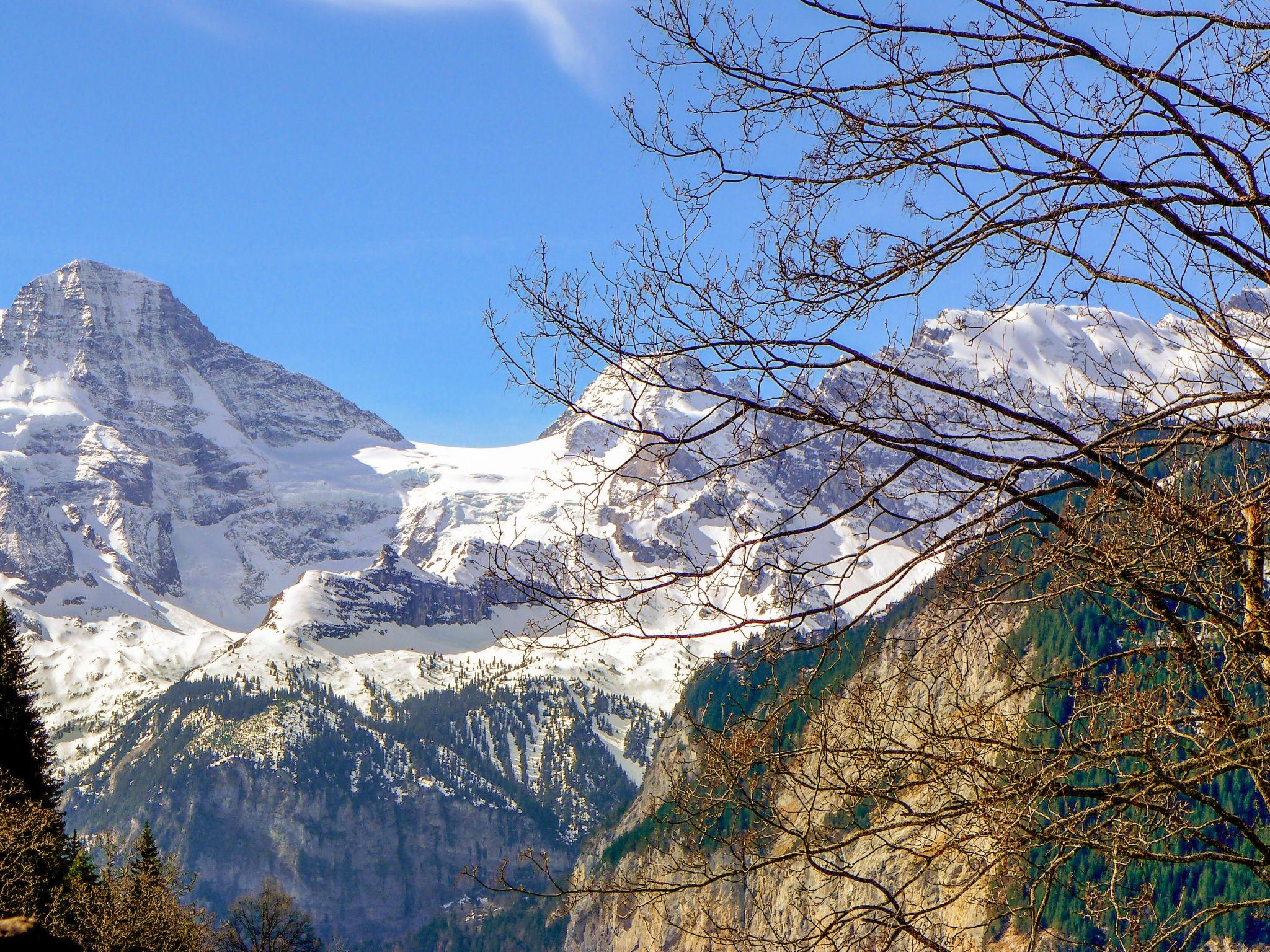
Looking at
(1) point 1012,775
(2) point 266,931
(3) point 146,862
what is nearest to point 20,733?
(3) point 146,862

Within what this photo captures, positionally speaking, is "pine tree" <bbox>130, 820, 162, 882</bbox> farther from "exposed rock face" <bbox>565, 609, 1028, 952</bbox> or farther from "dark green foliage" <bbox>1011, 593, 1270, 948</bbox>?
"exposed rock face" <bbox>565, 609, 1028, 952</bbox>

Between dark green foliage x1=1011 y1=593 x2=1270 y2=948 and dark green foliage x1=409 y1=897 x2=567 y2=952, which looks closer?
dark green foliage x1=1011 y1=593 x2=1270 y2=948

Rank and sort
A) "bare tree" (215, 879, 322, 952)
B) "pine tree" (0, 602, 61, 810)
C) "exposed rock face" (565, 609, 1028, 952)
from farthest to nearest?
"bare tree" (215, 879, 322, 952), "pine tree" (0, 602, 61, 810), "exposed rock face" (565, 609, 1028, 952)

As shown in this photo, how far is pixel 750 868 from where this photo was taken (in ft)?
18.3

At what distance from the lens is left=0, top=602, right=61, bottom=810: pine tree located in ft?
90.0

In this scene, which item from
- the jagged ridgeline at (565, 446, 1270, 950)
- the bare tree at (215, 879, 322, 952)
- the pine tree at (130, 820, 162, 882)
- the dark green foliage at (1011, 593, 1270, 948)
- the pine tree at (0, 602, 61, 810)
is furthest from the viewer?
the bare tree at (215, 879, 322, 952)

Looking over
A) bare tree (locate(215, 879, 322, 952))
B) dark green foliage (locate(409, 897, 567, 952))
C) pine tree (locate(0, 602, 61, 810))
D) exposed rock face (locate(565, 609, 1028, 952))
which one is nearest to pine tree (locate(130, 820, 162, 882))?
pine tree (locate(0, 602, 61, 810))

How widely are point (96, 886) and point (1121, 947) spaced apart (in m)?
27.1

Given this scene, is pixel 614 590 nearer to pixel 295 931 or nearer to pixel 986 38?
pixel 986 38

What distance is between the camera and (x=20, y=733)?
2809 centimetres

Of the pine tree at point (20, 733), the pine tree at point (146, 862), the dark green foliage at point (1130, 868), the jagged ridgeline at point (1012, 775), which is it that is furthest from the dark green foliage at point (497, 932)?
the jagged ridgeline at point (1012, 775)

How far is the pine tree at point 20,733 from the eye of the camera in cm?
2744

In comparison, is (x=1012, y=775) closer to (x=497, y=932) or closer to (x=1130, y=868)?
(x=1130, y=868)

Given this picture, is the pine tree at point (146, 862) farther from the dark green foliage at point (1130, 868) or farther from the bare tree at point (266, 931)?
the dark green foliage at point (1130, 868)
